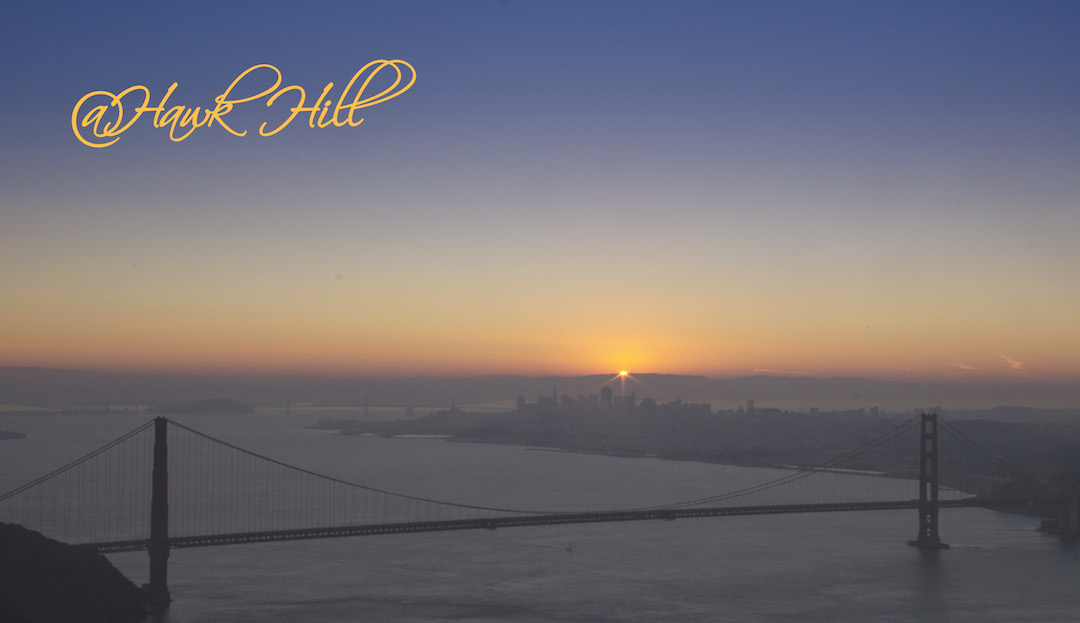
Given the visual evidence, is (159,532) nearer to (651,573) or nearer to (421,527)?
(421,527)

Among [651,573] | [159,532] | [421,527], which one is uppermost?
[159,532]

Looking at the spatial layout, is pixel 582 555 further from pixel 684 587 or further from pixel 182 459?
pixel 182 459

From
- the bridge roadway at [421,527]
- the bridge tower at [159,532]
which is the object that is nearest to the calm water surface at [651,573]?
the bridge tower at [159,532]

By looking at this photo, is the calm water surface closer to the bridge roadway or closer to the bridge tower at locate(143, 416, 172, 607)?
the bridge tower at locate(143, 416, 172, 607)

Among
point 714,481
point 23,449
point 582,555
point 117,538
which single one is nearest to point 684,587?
point 582,555

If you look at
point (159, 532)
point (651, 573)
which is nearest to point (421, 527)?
point (159, 532)

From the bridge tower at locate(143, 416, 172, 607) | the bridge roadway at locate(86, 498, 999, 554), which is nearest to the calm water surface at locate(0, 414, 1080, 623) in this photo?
the bridge tower at locate(143, 416, 172, 607)
